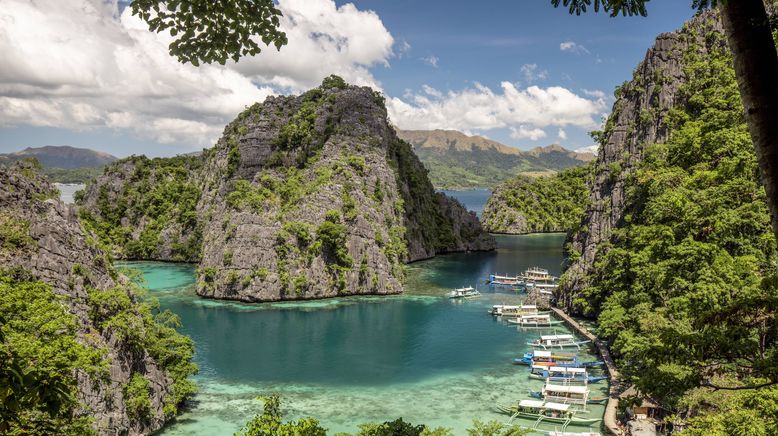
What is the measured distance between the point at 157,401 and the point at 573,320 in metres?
41.6

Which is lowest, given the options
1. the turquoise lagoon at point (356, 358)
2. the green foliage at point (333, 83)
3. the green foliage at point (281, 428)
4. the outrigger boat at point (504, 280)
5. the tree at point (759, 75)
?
the turquoise lagoon at point (356, 358)

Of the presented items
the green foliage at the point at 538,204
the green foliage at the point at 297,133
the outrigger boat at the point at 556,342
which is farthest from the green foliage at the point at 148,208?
the green foliage at the point at 538,204

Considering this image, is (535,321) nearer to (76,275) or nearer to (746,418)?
(746,418)

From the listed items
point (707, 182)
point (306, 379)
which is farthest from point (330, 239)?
point (707, 182)

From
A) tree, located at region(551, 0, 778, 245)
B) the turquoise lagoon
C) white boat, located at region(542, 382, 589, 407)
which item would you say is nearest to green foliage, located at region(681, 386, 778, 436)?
tree, located at region(551, 0, 778, 245)

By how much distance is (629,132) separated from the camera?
2365 inches

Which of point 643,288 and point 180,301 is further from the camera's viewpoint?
point 180,301

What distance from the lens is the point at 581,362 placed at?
40375 mm

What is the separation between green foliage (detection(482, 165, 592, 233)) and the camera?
145500mm

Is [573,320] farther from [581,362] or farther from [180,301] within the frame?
[180,301]

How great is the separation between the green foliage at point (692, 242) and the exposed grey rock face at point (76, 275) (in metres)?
24.3

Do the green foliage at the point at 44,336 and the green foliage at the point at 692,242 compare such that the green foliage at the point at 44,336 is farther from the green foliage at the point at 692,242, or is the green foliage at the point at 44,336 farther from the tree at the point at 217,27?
the green foliage at the point at 692,242

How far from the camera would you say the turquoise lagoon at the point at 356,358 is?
32656mm

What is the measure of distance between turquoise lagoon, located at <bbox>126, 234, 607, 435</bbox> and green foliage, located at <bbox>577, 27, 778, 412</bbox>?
6.51 meters
